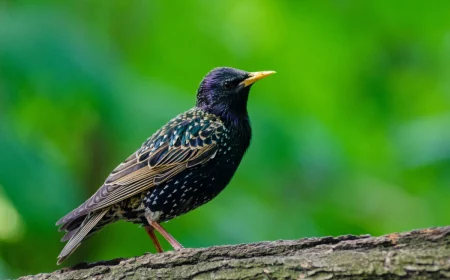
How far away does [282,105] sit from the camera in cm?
627

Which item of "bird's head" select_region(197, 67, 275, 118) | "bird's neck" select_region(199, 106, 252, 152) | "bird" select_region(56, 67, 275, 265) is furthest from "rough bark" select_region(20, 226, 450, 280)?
"bird's head" select_region(197, 67, 275, 118)

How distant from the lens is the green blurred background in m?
5.62

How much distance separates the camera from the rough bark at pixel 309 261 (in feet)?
10.3

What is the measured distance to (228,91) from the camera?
17.3 feet

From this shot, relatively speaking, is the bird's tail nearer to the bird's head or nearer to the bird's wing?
the bird's wing

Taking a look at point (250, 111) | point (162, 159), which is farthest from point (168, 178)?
point (250, 111)

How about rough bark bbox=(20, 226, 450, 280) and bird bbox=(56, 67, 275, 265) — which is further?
bird bbox=(56, 67, 275, 265)

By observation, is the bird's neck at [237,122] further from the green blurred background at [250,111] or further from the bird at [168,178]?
the green blurred background at [250,111]

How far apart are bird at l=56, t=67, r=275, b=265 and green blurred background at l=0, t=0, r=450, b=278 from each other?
0.69 meters

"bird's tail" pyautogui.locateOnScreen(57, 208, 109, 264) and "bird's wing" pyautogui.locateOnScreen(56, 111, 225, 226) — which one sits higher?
"bird's wing" pyautogui.locateOnScreen(56, 111, 225, 226)

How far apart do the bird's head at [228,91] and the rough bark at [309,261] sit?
1.63 meters

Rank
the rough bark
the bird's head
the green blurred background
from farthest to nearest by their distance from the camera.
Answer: the green blurred background < the bird's head < the rough bark

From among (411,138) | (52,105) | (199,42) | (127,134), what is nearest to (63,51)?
(52,105)

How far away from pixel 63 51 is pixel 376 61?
312 cm
